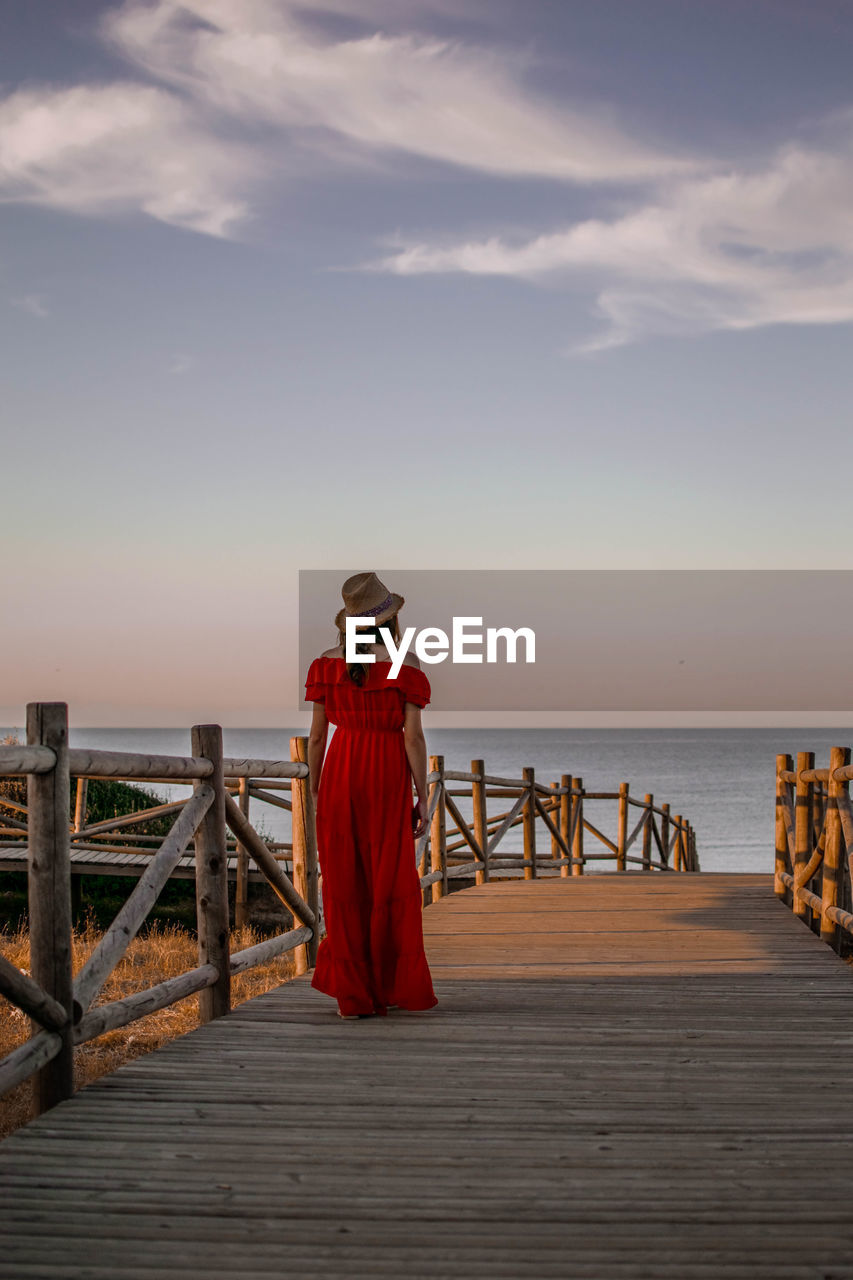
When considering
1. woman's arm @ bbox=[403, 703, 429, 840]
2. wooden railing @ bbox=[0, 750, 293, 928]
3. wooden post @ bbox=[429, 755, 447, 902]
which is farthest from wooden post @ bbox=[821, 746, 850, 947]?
wooden railing @ bbox=[0, 750, 293, 928]

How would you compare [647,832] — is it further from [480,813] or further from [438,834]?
[438,834]

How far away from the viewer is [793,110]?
10867 millimetres

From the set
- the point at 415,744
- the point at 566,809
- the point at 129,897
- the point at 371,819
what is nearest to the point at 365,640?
the point at 415,744

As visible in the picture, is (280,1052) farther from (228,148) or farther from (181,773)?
(228,148)

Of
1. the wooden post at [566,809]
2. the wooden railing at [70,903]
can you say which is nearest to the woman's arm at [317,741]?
the wooden railing at [70,903]

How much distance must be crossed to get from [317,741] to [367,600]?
2.43ft

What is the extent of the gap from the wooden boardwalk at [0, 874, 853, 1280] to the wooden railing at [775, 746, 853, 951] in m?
1.44

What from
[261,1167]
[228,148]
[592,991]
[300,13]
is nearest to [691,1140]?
[261,1167]

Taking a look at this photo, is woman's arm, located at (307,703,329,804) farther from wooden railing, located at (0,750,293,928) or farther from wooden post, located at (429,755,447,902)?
wooden post, located at (429,755,447,902)

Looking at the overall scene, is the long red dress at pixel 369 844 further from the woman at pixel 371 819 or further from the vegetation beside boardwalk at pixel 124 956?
the vegetation beside boardwalk at pixel 124 956

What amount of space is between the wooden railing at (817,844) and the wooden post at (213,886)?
3.46m

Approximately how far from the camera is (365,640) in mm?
4711

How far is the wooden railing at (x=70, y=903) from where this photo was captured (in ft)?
11.5

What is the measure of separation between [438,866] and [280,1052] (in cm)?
571
